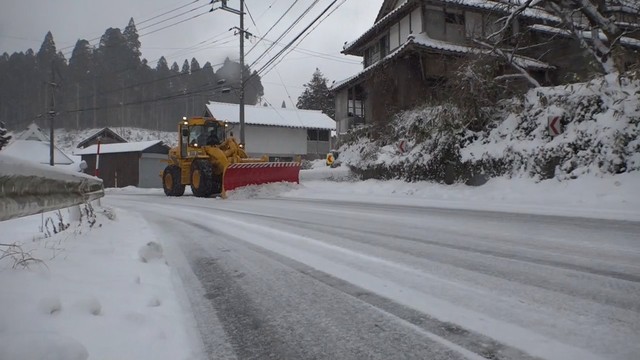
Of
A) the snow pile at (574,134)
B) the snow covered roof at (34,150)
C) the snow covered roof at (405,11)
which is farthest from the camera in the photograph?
the snow covered roof at (405,11)

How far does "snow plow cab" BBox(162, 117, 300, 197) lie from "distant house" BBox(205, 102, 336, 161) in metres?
23.3

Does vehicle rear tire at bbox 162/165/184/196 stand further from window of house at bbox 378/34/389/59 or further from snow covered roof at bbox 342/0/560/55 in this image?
window of house at bbox 378/34/389/59

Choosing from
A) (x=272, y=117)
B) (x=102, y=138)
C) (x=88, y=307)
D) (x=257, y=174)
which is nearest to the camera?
(x=88, y=307)

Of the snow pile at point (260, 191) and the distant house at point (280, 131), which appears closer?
the snow pile at point (260, 191)

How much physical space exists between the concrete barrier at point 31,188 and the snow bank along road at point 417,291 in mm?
1254

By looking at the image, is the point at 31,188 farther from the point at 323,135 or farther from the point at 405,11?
the point at 323,135

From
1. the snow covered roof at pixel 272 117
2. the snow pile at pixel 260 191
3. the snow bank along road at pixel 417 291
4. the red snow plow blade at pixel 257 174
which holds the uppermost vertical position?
the snow covered roof at pixel 272 117

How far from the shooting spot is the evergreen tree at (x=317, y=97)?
5772 centimetres

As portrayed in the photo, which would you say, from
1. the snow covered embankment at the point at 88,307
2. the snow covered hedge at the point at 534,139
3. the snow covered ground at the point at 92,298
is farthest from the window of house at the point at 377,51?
the snow covered embankment at the point at 88,307

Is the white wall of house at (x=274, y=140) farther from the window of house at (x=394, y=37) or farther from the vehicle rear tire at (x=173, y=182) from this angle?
the vehicle rear tire at (x=173, y=182)

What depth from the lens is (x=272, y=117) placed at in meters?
42.7

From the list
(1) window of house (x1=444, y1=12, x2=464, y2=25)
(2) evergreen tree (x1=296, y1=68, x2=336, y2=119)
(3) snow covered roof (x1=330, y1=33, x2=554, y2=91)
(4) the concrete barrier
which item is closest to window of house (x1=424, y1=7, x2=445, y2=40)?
(1) window of house (x1=444, y1=12, x2=464, y2=25)

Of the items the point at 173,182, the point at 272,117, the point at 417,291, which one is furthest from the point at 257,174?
the point at 272,117

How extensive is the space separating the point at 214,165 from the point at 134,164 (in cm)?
2235
